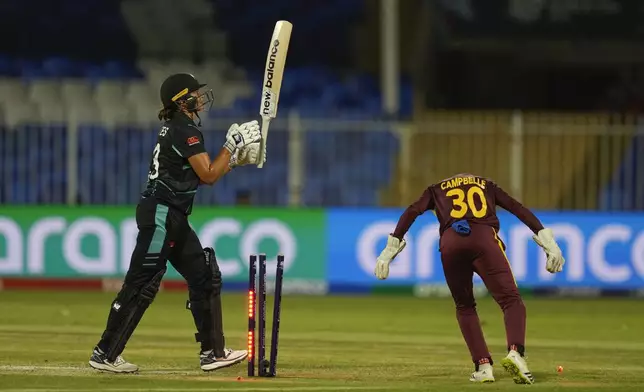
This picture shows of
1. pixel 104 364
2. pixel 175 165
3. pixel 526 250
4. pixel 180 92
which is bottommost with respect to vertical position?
pixel 104 364

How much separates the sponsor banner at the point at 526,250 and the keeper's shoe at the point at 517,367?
8.63 meters

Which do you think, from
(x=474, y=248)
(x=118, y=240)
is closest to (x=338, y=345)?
(x=474, y=248)

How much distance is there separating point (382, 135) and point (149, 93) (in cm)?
Result: 460

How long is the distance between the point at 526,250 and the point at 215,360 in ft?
28.6

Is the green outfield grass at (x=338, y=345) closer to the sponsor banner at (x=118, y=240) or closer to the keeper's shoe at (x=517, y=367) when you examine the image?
the keeper's shoe at (x=517, y=367)

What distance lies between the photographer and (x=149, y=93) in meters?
22.9

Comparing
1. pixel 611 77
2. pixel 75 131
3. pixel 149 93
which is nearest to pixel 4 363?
pixel 75 131

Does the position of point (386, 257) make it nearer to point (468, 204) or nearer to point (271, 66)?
point (468, 204)

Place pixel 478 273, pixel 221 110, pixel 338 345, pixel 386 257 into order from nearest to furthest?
pixel 478 273, pixel 386 257, pixel 338 345, pixel 221 110

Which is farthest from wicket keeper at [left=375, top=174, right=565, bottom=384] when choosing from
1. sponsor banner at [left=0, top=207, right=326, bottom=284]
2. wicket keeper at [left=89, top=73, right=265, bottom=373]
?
sponsor banner at [left=0, top=207, right=326, bottom=284]

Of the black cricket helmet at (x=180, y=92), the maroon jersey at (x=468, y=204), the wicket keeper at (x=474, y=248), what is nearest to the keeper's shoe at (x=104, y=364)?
the black cricket helmet at (x=180, y=92)

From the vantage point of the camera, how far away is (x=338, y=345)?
39.9 feet

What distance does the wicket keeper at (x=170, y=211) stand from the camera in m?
9.11

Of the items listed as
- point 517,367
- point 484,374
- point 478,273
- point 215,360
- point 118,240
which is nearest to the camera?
point 517,367
